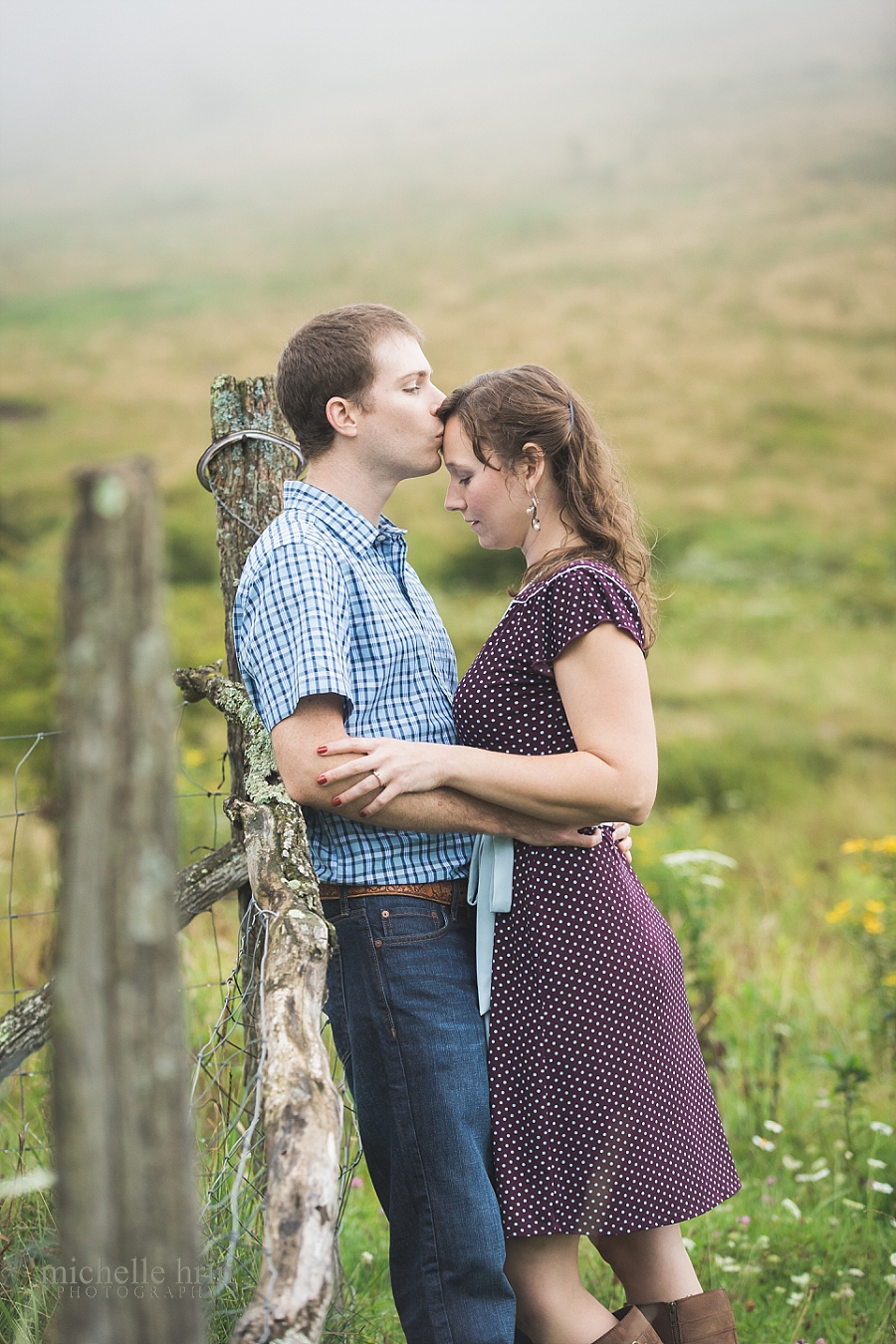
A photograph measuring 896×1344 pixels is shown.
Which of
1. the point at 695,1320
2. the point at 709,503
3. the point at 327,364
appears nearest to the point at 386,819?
the point at 327,364

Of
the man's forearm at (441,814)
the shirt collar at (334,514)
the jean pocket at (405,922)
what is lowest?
the jean pocket at (405,922)

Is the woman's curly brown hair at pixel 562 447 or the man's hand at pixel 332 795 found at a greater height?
the woman's curly brown hair at pixel 562 447

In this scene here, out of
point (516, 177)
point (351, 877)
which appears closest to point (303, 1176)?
point (351, 877)

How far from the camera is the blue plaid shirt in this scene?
207 centimetres

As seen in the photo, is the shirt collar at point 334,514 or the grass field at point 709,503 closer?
the shirt collar at point 334,514

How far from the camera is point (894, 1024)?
452 centimetres

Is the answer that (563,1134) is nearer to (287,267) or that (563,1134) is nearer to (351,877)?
(351,877)

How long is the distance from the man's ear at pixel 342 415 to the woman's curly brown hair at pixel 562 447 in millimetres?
227

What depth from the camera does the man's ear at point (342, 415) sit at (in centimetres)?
238

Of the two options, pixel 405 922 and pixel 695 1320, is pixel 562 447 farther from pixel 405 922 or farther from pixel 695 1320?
pixel 695 1320

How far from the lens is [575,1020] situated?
2.15 m

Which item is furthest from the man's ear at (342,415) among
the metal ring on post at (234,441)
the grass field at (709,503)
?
the grass field at (709,503)

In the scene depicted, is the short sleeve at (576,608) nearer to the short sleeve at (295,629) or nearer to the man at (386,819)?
the man at (386,819)

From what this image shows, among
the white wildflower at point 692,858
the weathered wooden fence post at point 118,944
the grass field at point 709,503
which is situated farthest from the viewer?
the white wildflower at point 692,858
